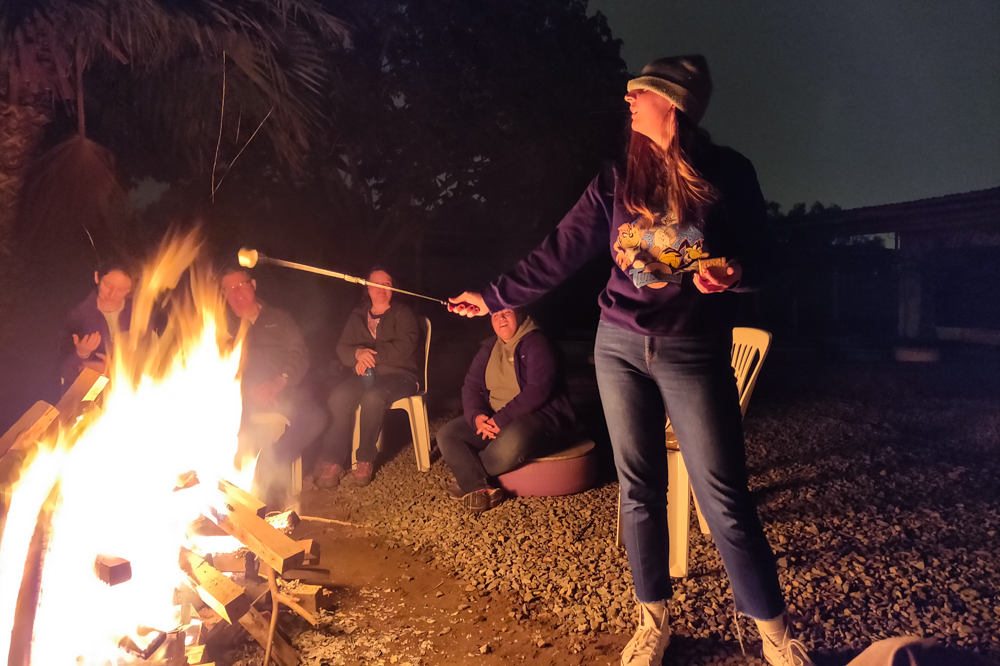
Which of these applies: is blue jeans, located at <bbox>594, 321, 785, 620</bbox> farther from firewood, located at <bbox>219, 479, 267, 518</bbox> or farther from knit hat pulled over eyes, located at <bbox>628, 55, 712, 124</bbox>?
firewood, located at <bbox>219, 479, 267, 518</bbox>

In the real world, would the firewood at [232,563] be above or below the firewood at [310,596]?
above

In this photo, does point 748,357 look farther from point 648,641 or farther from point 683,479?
point 648,641

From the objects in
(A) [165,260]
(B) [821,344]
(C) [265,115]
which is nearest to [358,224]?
(C) [265,115]

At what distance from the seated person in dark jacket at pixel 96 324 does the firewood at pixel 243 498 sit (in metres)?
1.91

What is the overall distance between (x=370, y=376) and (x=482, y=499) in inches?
57.3

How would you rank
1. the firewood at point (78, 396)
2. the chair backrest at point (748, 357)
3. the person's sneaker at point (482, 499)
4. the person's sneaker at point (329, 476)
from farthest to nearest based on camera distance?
the person's sneaker at point (329, 476) → the person's sneaker at point (482, 499) → the chair backrest at point (748, 357) → the firewood at point (78, 396)

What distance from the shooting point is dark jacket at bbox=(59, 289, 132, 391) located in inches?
169

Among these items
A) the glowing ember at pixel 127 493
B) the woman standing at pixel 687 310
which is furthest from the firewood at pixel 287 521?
the woman standing at pixel 687 310

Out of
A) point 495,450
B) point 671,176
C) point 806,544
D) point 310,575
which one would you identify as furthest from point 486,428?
point 671,176

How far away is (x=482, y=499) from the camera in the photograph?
13.4 ft

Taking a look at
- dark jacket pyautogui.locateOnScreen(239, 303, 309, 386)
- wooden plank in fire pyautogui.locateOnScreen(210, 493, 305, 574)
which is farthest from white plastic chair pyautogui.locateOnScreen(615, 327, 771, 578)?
dark jacket pyautogui.locateOnScreen(239, 303, 309, 386)

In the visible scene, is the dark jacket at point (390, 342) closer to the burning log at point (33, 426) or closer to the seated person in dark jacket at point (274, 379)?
the seated person in dark jacket at point (274, 379)

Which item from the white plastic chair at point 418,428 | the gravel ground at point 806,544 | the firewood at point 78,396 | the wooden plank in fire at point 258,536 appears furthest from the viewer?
the white plastic chair at point 418,428

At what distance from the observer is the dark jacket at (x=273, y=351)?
471 centimetres
